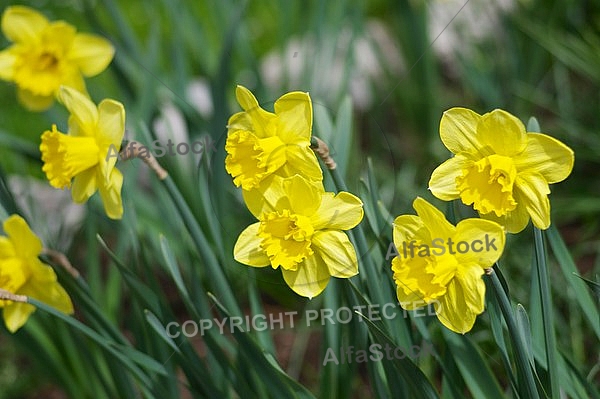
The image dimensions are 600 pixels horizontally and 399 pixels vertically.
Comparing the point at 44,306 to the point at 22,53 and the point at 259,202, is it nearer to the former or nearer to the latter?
the point at 259,202

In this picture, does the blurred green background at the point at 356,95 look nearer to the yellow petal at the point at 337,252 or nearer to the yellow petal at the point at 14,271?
the yellow petal at the point at 14,271

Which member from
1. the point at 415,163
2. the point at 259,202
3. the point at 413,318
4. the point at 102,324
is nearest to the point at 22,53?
the point at 102,324

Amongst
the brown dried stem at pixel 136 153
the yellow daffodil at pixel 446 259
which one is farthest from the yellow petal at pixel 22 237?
the yellow daffodil at pixel 446 259

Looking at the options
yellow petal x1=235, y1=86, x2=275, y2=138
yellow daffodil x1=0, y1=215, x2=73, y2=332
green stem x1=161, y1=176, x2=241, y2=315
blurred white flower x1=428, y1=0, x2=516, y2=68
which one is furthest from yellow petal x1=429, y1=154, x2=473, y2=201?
blurred white flower x1=428, y1=0, x2=516, y2=68

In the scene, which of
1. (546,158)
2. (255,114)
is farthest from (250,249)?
(546,158)

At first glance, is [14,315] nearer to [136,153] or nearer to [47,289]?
[47,289]

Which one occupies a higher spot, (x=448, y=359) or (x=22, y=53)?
(x=22, y=53)
